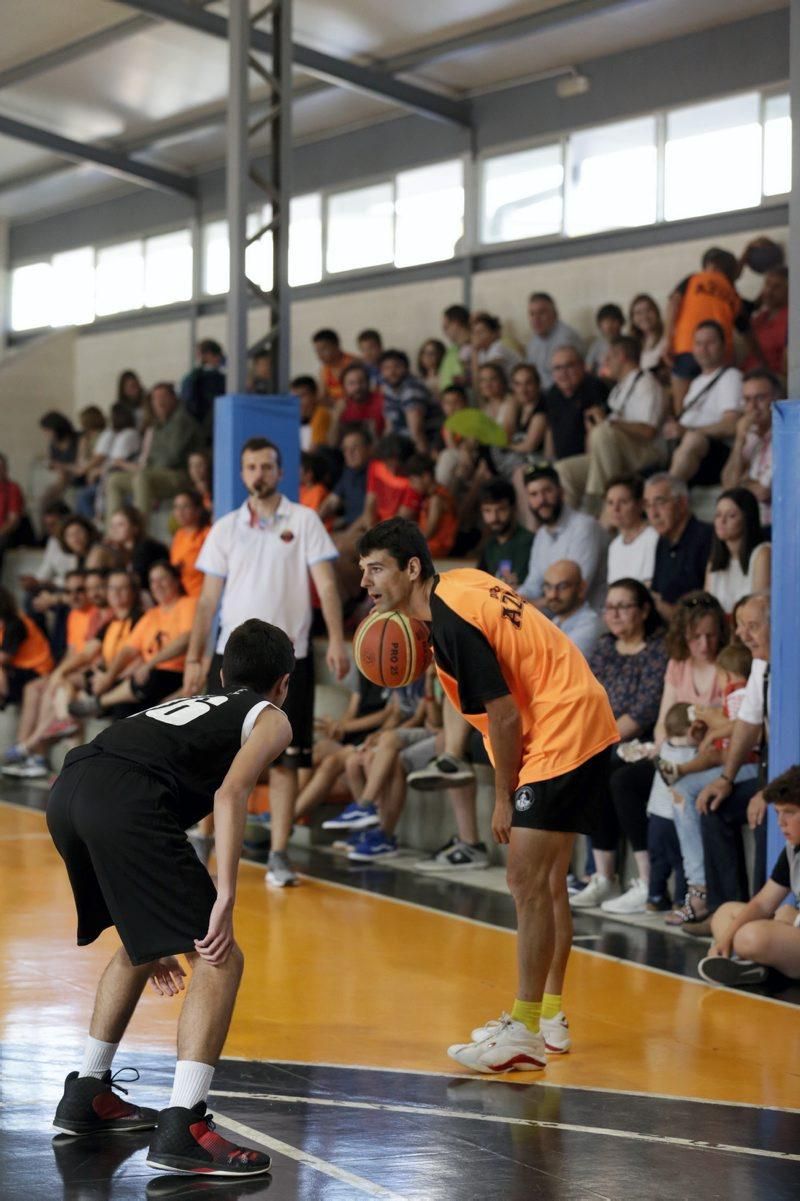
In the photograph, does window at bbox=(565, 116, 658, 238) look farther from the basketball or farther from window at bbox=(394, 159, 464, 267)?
the basketball

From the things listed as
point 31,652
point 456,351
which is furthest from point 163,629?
point 456,351

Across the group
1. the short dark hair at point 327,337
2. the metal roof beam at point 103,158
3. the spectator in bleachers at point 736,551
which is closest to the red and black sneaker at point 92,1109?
the spectator in bleachers at point 736,551

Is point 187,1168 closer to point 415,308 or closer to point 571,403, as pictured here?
point 571,403

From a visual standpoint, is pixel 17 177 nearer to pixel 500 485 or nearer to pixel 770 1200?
pixel 500 485

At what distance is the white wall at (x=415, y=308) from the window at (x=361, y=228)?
42cm

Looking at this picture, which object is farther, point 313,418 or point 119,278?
point 119,278

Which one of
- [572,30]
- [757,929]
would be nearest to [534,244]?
[572,30]

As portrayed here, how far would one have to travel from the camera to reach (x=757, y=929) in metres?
6.29

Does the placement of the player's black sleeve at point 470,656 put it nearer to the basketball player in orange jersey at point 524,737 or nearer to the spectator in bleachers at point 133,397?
the basketball player in orange jersey at point 524,737

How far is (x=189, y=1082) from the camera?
4.11 m

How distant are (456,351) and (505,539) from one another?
3998mm

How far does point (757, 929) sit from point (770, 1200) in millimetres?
2304

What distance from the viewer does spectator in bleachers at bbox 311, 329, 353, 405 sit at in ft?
48.2

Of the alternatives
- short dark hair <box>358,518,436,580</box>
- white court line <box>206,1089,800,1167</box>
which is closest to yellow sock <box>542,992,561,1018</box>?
white court line <box>206,1089,800,1167</box>
